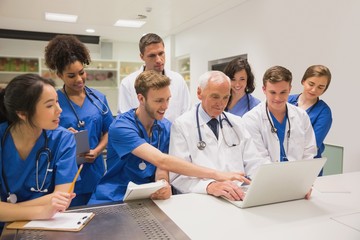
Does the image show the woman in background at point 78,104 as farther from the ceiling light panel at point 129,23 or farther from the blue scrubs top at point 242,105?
the ceiling light panel at point 129,23

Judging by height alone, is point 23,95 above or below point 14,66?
below

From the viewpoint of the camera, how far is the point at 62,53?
1.86 meters

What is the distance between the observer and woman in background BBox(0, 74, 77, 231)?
4.09ft

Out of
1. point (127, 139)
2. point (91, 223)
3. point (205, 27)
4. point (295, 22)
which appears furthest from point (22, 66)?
point (91, 223)

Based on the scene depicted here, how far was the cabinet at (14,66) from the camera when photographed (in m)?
6.35

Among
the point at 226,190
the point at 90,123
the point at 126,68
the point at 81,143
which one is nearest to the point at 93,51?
the point at 126,68

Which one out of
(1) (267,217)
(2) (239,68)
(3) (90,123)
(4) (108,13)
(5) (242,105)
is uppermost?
(4) (108,13)

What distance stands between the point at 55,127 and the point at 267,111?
1255 millimetres

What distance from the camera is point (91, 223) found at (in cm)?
110

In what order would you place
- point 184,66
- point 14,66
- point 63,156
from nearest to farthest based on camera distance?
point 63,156 < point 14,66 < point 184,66

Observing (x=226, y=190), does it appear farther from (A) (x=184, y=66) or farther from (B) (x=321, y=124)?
(A) (x=184, y=66)

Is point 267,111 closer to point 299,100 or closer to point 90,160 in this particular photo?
point 299,100

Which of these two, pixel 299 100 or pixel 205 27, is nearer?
pixel 299 100

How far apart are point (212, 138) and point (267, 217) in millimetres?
589
